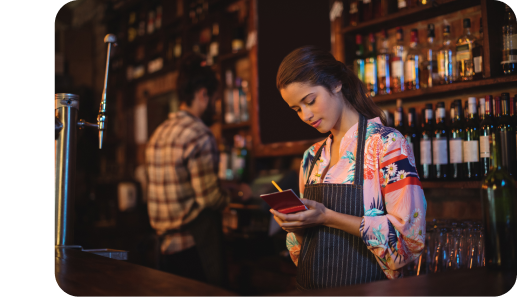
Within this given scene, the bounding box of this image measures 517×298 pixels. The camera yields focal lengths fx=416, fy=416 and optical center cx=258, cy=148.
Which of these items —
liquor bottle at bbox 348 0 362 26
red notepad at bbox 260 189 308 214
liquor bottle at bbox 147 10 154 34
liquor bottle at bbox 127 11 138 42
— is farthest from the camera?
liquor bottle at bbox 127 11 138 42

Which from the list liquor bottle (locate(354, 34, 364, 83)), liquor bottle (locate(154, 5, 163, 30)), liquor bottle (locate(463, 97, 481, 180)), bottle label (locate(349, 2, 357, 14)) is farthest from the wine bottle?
liquor bottle (locate(154, 5, 163, 30))

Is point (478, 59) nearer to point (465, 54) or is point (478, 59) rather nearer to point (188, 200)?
point (465, 54)

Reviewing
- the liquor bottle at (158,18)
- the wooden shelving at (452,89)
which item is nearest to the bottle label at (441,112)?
the wooden shelving at (452,89)

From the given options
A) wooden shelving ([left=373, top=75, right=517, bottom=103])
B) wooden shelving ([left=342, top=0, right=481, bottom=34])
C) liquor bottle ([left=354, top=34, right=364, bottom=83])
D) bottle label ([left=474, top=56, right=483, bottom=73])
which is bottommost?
wooden shelving ([left=373, top=75, right=517, bottom=103])


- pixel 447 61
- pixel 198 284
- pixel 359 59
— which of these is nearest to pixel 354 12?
pixel 359 59

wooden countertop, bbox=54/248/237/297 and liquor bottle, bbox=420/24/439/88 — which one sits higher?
liquor bottle, bbox=420/24/439/88

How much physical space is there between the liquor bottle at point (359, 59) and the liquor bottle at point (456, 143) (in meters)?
0.61

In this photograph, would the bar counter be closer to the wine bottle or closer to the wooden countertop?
the wooden countertop

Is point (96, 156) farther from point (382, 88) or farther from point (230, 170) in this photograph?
point (382, 88)

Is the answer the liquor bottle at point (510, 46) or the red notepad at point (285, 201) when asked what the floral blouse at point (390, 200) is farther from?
the liquor bottle at point (510, 46)

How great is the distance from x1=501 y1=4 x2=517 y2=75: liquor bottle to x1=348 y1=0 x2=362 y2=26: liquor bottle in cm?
89

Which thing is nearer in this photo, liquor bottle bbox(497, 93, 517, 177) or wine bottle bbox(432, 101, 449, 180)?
liquor bottle bbox(497, 93, 517, 177)

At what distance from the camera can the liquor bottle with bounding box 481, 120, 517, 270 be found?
1124 mm

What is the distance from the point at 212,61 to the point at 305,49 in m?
2.61
